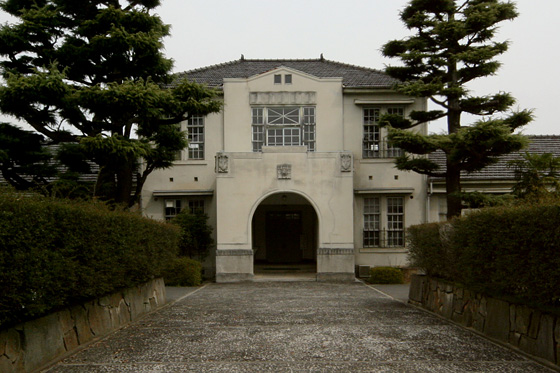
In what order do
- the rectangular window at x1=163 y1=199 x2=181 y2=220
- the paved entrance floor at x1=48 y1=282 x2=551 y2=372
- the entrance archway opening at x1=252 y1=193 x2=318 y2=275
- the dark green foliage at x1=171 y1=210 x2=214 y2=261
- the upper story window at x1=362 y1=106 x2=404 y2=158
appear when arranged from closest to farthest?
1. the paved entrance floor at x1=48 y1=282 x2=551 y2=372
2. the dark green foliage at x1=171 y1=210 x2=214 y2=261
3. the rectangular window at x1=163 y1=199 x2=181 y2=220
4. the upper story window at x1=362 y1=106 x2=404 y2=158
5. the entrance archway opening at x1=252 y1=193 x2=318 y2=275

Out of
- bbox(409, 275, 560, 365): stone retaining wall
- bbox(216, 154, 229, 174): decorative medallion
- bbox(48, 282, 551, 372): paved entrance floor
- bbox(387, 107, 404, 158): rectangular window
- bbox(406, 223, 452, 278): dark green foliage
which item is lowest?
bbox(48, 282, 551, 372): paved entrance floor

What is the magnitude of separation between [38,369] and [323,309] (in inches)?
286

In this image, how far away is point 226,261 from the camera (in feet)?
71.4

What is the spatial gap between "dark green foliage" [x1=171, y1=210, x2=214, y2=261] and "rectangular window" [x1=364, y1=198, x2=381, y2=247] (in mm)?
6485

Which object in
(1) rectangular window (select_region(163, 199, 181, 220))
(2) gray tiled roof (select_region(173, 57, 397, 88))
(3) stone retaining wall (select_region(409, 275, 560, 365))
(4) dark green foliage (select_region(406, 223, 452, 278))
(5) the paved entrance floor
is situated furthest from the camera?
(2) gray tiled roof (select_region(173, 57, 397, 88))

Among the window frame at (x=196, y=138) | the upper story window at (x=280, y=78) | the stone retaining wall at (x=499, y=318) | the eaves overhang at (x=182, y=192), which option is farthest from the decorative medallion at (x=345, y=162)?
the stone retaining wall at (x=499, y=318)

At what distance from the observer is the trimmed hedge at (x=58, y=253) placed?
6637mm

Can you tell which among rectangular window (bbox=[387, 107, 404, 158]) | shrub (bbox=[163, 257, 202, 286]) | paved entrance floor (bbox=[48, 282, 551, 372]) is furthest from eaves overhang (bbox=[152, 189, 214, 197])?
paved entrance floor (bbox=[48, 282, 551, 372])

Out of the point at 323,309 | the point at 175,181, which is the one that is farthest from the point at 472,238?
the point at 175,181

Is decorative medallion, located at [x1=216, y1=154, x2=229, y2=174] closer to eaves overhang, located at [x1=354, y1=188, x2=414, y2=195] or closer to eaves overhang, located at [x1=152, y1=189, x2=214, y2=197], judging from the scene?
eaves overhang, located at [x1=152, y1=189, x2=214, y2=197]

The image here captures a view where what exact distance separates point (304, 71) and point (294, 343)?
65.7 ft

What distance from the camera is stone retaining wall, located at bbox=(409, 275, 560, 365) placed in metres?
7.92

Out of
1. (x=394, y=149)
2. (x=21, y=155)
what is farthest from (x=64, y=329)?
(x=394, y=149)

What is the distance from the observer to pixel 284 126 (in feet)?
78.7
